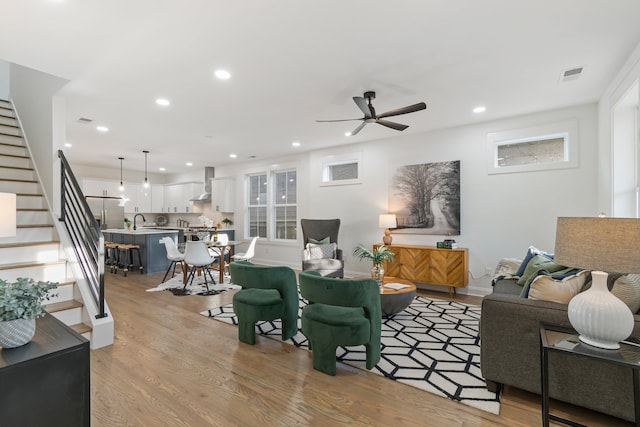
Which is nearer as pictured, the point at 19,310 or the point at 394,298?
the point at 19,310

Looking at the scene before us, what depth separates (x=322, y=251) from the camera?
223 inches

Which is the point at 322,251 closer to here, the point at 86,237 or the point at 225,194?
the point at 86,237

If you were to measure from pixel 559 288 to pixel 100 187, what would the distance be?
10.5 metres

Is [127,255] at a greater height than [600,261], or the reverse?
Result: [600,261]

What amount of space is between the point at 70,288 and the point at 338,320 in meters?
2.75

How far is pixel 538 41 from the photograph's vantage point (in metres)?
2.59

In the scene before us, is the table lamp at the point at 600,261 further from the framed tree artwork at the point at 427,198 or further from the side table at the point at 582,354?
the framed tree artwork at the point at 427,198

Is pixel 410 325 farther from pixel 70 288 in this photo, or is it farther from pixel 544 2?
pixel 70 288

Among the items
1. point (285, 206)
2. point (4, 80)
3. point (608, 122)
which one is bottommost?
Answer: point (285, 206)

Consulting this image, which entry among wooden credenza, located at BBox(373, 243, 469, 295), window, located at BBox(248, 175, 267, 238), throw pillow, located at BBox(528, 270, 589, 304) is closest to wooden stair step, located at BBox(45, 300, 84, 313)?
throw pillow, located at BBox(528, 270, 589, 304)

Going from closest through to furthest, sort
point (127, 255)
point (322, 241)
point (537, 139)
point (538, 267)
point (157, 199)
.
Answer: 1. point (538, 267)
2. point (537, 139)
3. point (322, 241)
4. point (127, 255)
5. point (157, 199)

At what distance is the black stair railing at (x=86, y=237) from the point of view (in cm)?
288

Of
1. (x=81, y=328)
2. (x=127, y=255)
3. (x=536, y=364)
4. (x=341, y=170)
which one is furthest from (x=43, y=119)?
(x=536, y=364)

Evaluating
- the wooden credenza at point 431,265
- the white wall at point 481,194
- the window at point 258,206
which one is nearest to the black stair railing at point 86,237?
the wooden credenza at point 431,265
